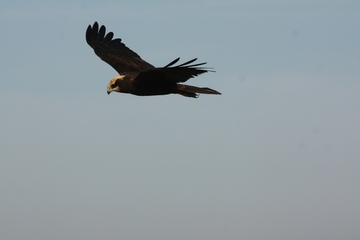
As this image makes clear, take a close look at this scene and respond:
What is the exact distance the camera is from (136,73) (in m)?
12.5

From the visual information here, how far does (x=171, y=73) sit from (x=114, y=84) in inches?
59.1

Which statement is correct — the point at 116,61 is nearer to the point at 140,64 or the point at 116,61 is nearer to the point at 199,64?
the point at 140,64

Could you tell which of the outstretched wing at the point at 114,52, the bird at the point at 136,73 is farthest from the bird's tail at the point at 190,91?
the outstretched wing at the point at 114,52

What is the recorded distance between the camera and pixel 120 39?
1526cm

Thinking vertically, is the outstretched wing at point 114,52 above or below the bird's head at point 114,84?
above

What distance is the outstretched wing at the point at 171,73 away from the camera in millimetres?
10484

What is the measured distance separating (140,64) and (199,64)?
3928mm

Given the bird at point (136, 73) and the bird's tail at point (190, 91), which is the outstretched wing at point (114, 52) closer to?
the bird at point (136, 73)

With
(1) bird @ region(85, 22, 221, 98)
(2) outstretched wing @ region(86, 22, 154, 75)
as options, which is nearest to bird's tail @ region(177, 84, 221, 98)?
(1) bird @ region(85, 22, 221, 98)

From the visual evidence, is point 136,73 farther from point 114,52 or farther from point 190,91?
point 114,52

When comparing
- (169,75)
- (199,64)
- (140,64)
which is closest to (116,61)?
(140,64)

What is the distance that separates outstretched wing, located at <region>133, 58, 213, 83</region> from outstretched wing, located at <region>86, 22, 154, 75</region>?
1771mm

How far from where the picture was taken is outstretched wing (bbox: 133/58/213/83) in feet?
34.4

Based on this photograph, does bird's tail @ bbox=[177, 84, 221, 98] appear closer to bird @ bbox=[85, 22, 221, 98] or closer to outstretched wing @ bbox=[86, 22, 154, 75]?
bird @ bbox=[85, 22, 221, 98]
